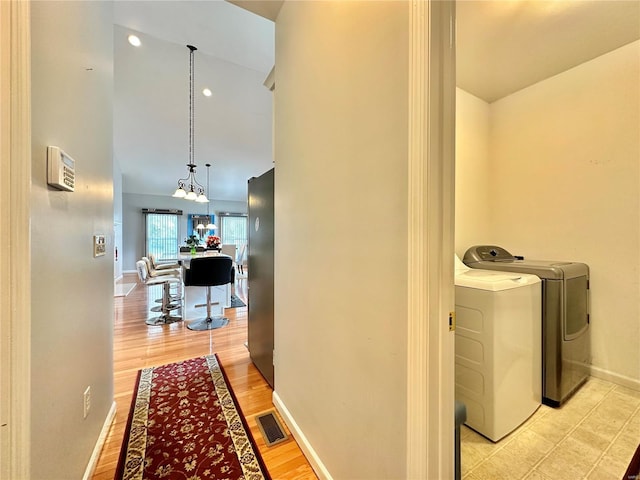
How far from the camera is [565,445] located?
1.47 meters

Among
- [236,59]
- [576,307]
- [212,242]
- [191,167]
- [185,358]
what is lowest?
[185,358]

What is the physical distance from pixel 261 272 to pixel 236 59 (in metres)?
3.22

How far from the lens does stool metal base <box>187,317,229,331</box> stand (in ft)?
11.2

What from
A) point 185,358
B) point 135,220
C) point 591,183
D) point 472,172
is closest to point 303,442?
point 185,358

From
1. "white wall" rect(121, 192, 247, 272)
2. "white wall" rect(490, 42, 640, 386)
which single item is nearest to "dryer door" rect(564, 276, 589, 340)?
"white wall" rect(490, 42, 640, 386)

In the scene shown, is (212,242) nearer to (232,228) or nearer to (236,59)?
(236,59)

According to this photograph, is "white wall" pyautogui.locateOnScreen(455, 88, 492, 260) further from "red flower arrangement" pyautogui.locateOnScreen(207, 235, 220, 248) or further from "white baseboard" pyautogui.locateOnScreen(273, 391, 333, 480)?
"red flower arrangement" pyautogui.locateOnScreen(207, 235, 220, 248)

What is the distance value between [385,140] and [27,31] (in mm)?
1083

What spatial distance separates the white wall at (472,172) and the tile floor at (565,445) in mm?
1328

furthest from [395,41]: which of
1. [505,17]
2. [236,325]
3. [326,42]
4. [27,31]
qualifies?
[236,325]

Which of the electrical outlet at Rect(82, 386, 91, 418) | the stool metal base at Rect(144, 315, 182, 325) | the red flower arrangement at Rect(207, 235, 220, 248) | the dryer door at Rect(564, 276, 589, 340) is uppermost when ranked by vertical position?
the red flower arrangement at Rect(207, 235, 220, 248)

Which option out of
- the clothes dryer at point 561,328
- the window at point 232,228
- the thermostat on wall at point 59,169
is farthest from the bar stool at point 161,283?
the window at point 232,228

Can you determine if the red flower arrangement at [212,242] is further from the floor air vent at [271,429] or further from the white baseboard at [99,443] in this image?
the floor air vent at [271,429]

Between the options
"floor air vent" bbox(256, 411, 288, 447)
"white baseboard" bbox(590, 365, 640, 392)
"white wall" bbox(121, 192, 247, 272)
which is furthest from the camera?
"white wall" bbox(121, 192, 247, 272)
